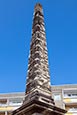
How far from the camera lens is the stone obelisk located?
675 centimetres

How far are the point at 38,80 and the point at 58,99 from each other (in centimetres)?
3469

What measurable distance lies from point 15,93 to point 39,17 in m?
35.4

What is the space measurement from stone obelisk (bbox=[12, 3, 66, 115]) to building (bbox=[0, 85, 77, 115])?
31.0 metres

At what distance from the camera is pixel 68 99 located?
1623 inches

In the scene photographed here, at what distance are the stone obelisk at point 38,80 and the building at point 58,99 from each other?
1219 inches

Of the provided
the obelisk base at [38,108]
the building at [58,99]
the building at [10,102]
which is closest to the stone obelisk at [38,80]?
the obelisk base at [38,108]

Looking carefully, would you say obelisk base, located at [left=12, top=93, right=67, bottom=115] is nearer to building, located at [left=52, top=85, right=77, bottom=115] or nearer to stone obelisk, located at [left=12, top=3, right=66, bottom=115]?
stone obelisk, located at [left=12, top=3, right=66, bottom=115]

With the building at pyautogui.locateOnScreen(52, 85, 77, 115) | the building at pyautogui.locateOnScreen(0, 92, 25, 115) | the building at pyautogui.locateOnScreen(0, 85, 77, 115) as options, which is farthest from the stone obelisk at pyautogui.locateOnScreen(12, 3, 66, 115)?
the building at pyautogui.locateOnScreen(0, 92, 25, 115)

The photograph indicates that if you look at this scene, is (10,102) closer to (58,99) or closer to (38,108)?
(58,99)

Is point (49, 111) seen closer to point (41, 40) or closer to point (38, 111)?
point (38, 111)

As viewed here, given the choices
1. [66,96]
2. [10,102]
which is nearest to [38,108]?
[66,96]

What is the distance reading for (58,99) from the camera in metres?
41.6

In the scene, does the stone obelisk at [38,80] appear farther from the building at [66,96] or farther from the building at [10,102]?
the building at [10,102]

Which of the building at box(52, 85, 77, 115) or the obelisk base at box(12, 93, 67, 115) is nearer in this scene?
the obelisk base at box(12, 93, 67, 115)
